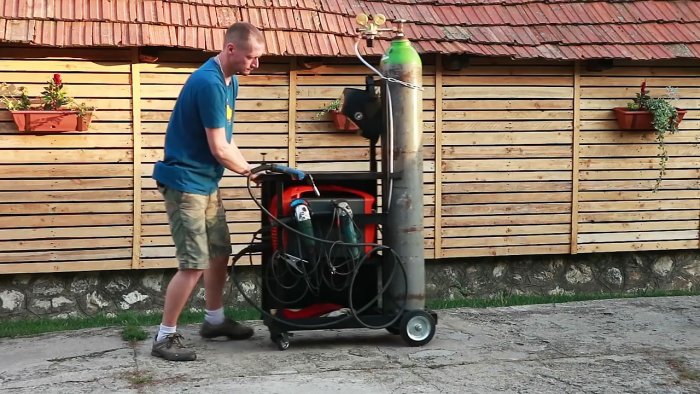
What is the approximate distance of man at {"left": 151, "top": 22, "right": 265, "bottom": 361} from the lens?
18.0ft

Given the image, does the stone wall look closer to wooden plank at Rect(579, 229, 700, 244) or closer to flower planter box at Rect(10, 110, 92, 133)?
wooden plank at Rect(579, 229, 700, 244)

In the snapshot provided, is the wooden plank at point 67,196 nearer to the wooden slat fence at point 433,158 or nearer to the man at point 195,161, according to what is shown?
the wooden slat fence at point 433,158

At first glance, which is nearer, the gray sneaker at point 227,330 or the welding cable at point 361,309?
the welding cable at point 361,309

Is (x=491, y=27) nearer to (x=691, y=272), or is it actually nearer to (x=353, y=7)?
(x=353, y=7)

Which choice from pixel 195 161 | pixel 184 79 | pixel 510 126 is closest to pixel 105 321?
pixel 184 79

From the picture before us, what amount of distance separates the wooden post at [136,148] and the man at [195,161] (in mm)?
2486

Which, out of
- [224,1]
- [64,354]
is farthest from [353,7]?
[64,354]

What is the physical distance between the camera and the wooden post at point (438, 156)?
873cm

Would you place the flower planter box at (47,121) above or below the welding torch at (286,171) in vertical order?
above

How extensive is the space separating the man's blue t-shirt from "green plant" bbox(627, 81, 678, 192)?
4726 mm

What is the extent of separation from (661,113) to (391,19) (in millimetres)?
2565

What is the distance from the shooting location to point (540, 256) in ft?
30.5

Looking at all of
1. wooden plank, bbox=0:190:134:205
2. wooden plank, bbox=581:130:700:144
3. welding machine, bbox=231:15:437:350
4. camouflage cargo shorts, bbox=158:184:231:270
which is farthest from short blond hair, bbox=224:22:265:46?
wooden plank, bbox=581:130:700:144

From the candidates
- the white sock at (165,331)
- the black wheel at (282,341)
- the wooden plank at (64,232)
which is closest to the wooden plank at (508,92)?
the wooden plank at (64,232)
